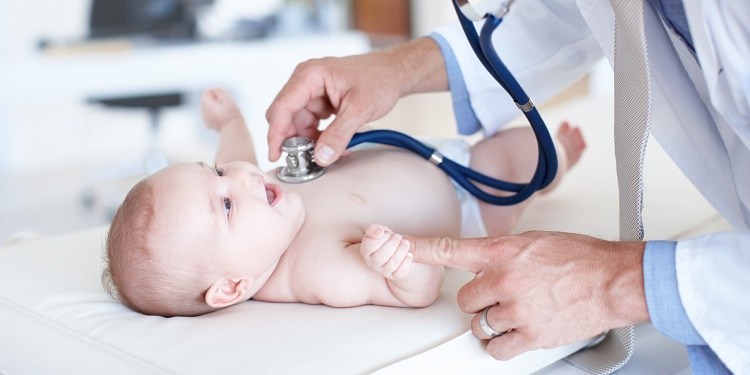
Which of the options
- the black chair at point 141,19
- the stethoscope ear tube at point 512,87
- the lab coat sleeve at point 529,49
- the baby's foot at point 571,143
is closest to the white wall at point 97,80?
the black chair at point 141,19

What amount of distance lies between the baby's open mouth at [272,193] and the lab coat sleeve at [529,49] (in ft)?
1.47

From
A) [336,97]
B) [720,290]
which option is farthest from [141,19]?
[720,290]

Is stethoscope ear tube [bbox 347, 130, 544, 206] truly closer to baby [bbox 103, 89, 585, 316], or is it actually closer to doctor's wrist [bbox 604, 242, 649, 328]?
baby [bbox 103, 89, 585, 316]

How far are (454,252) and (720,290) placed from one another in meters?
0.30

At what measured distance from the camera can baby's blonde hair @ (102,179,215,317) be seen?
45.9 inches

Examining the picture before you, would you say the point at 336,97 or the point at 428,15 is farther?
the point at 428,15

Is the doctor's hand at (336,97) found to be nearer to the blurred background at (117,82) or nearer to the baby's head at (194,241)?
the baby's head at (194,241)

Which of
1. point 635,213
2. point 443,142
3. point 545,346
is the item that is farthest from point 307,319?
point 443,142

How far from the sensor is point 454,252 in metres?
1.08

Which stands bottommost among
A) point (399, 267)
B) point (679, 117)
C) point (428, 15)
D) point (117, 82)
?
point (428, 15)

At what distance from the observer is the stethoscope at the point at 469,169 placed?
1.25 metres

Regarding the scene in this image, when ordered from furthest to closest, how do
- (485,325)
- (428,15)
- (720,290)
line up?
(428,15)
(485,325)
(720,290)

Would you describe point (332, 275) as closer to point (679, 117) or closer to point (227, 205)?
point (227, 205)

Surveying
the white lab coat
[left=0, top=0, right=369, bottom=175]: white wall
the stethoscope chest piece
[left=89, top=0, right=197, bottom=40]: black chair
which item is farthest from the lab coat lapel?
[left=89, top=0, right=197, bottom=40]: black chair
